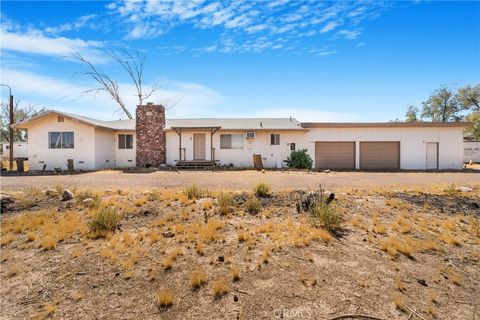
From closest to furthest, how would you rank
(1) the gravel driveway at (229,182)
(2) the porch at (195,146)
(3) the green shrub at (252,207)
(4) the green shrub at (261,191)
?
(3) the green shrub at (252,207) → (4) the green shrub at (261,191) → (1) the gravel driveway at (229,182) → (2) the porch at (195,146)

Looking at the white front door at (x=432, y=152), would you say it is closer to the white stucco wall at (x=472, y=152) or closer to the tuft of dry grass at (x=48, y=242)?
the white stucco wall at (x=472, y=152)

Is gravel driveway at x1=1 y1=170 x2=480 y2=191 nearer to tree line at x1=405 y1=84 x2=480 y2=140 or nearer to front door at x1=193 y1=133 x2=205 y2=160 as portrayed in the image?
front door at x1=193 y1=133 x2=205 y2=160

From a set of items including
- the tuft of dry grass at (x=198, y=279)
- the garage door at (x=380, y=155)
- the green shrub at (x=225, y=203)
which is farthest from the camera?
the garage door at (x=380, y=155)

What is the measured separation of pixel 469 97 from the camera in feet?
131

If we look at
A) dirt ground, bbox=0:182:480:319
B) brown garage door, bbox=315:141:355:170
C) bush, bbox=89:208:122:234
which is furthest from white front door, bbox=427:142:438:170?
bush, bbox=89:208:122:234

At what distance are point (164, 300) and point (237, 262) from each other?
134 centimetres

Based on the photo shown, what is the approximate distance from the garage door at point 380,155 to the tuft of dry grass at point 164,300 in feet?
64.7

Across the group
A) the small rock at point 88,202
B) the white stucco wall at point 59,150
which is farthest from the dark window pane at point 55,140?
the small rock at point 88,202

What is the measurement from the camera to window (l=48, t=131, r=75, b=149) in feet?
65.8

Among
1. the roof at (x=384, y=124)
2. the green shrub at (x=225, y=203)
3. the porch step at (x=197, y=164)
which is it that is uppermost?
the roof at (x=384, y=124)

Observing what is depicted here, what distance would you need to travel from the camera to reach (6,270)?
5.02 metres

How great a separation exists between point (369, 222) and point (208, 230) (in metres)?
3.66

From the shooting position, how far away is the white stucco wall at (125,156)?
878 inches

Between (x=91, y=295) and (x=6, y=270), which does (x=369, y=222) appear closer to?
(x=91, y=295)
